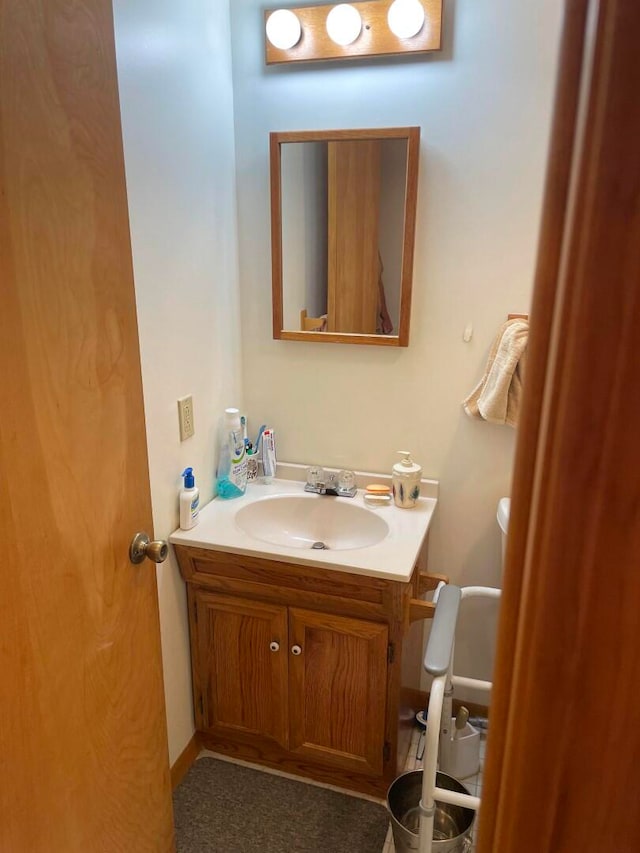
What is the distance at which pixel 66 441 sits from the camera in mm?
952

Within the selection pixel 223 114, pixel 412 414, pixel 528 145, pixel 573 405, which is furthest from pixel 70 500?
pixel 528 145

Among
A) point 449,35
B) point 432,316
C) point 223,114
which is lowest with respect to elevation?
point 432,316

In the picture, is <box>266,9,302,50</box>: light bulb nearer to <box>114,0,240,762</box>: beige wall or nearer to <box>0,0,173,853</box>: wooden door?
<box>114,0,240,762</box>: beige wall

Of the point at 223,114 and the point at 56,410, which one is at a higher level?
the point at 223,114

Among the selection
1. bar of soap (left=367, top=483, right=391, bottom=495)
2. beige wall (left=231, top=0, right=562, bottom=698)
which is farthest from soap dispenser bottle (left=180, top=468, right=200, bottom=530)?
bar of soap (left=367, top=483, right=391, bottom=495)

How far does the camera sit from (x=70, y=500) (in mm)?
978

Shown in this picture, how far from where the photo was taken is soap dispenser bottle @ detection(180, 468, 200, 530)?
164 centimetres

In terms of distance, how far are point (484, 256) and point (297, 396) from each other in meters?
0.73

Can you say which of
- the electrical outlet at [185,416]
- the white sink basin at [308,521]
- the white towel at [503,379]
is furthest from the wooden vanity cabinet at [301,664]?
the white towel at [503,379]

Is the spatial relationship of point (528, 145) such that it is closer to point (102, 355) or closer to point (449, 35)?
point (449, 35)

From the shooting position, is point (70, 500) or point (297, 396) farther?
point (297, 396)

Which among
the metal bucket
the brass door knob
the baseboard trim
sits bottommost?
the baseboard trim

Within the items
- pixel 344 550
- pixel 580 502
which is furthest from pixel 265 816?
pixel 580 502

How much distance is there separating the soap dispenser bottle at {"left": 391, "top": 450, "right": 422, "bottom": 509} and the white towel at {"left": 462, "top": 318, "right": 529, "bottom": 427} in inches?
9.7
